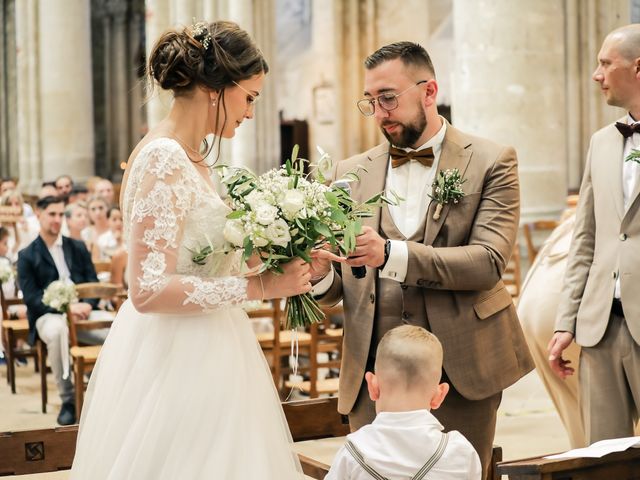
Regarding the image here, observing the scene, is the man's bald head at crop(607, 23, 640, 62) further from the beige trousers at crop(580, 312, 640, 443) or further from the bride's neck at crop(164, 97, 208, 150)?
the bride's neck at crop(164, 97, 208, 150)

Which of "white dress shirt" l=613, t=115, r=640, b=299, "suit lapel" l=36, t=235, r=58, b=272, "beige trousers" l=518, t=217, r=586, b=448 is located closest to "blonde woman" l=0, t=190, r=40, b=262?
"suit lapel" l=36, t=235, r=58, b=272

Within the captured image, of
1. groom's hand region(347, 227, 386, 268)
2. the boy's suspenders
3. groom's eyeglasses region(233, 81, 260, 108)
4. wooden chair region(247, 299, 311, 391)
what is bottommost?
wooden chair region(247, 299, 311, 391)

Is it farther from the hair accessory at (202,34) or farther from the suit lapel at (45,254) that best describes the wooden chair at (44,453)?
the suit lapel at (45,254)

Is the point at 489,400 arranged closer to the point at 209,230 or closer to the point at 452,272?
the point at 452,272

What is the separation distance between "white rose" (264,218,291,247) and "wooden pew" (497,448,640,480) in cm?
88

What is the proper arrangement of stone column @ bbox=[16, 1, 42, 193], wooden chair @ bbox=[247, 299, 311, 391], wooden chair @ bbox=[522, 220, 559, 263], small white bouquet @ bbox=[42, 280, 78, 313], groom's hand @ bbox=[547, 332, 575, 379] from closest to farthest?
1. groom's hand @ bbox=[547, 332, 575, 379]
2. wooden chair @ bbox=[247, 299, 311, 391]
3. small white bouquet @ bbox=[42, 280, 78, 313]
4. wooden chair @ bbox=[522, 220, 559, 263]
5. stone column @ bbox=[16, 1, 42, 193]

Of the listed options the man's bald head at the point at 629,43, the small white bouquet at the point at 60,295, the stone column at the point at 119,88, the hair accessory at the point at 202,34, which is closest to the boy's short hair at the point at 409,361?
the hair accessory at the point at 202,34

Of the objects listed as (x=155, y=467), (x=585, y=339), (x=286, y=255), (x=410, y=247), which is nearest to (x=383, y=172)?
(x=410, y=247)

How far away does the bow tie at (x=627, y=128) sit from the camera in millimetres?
3881

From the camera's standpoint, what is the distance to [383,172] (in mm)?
3754

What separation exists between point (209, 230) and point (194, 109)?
37 cm

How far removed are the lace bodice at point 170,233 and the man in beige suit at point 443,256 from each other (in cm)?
51

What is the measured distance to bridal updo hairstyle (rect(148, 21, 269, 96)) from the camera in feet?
10.3

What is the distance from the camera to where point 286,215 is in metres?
3.09
